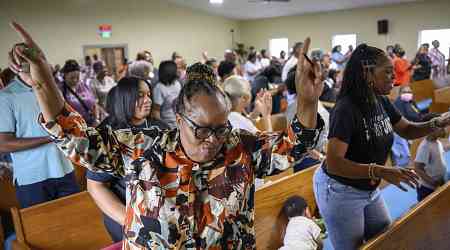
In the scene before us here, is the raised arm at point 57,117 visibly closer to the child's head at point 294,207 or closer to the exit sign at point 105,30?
the child's head at point 294,207

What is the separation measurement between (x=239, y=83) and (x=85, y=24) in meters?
10.6

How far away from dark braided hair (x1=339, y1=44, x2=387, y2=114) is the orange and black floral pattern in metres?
0.73

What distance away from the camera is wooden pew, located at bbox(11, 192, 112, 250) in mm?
2189

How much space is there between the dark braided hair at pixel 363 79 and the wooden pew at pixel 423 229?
535 millimetres

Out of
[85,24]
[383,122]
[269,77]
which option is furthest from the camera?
[85,24]

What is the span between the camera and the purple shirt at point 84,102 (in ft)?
11.3

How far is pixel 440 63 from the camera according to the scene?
10.3 m

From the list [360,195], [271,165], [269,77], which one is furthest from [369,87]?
[269,77]

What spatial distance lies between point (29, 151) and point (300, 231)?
5.41 feet

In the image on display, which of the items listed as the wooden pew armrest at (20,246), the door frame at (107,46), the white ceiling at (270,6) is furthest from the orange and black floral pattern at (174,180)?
the white ceiling at (270,6)

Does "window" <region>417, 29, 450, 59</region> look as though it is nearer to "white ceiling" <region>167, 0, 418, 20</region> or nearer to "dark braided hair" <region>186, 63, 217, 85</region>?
"white ceiling" <region>167, 0, 418, 20</region>

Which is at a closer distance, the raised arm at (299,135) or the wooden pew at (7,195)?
the raised arm at (299,135)

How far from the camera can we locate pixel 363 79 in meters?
1.76

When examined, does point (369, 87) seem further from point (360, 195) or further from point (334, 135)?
point (360, 195)
